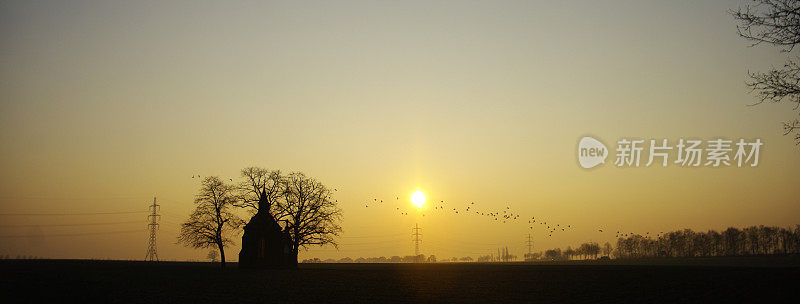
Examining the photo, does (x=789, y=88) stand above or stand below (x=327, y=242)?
above

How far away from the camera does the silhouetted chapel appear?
70250 millimetres

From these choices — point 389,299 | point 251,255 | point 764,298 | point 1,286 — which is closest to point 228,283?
point 1,286

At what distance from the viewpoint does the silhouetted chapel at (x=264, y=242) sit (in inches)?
2766

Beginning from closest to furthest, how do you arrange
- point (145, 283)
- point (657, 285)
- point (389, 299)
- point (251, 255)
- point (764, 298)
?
point (764, 298)
point (389, 299)
point (657, 285)
point (145, 283)
point (251, 255)

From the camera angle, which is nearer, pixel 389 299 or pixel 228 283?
pixel 389 299

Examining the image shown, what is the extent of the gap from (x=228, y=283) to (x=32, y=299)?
1487cm

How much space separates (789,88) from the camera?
1623 cm

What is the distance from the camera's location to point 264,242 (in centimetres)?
7088

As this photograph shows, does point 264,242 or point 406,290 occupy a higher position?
point 264,242

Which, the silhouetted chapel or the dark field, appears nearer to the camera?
the dark field

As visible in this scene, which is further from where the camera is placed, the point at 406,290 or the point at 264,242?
the point at 264,242

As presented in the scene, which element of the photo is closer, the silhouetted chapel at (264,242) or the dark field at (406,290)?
the dark field at (406,290)

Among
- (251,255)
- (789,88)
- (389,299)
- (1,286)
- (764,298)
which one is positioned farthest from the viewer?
(251,255)

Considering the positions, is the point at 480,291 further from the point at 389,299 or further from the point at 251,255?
the point at 251,255
